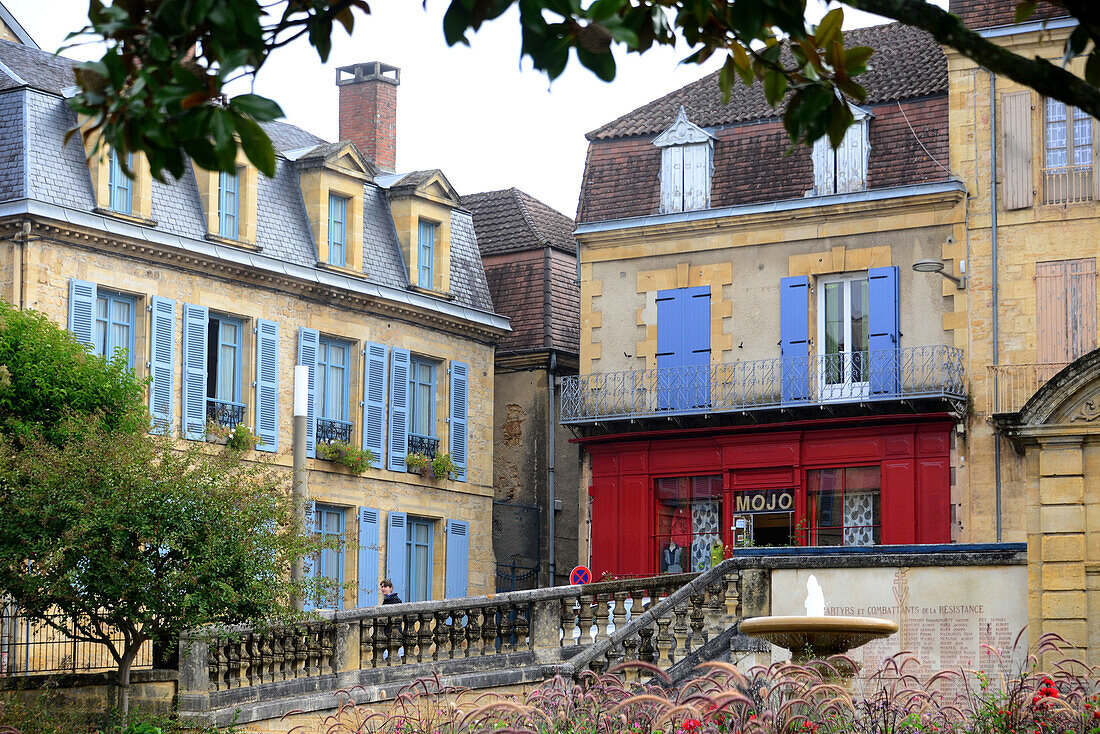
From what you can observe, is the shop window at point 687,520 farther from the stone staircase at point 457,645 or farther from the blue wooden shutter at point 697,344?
the stone staircase at point 457,645

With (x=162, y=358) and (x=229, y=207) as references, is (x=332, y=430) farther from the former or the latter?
(x=229, y=207)

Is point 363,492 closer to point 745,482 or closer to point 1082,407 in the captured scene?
point 745,482

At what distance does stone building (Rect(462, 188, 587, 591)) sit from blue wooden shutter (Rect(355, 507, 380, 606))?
3462mm

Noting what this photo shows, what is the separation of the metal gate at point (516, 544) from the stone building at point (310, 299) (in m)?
0.61

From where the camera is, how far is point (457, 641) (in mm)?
17531

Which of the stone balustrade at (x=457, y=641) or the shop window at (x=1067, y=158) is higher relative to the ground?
Result: the shop window at (x=1067, y=158)

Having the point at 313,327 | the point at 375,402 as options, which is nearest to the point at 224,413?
the point at 313,327

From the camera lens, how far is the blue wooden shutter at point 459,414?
29.8 metres

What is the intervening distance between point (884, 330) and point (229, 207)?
10.4 m

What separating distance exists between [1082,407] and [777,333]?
1168 centimetres

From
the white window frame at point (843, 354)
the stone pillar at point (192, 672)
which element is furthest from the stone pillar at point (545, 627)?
the white window frame at point (843, 354)

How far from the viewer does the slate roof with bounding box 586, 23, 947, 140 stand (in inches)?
1053

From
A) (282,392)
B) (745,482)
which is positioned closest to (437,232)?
(282,392)

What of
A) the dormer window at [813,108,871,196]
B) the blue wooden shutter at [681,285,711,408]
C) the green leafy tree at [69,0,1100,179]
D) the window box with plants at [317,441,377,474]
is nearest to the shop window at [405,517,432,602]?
the window box with plants at [317,441,377,474]
